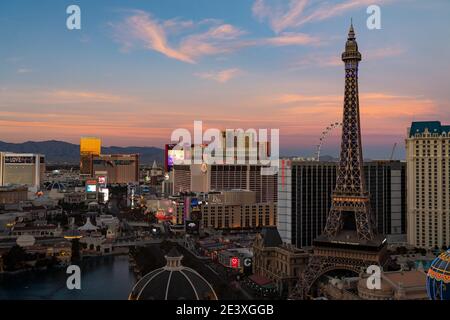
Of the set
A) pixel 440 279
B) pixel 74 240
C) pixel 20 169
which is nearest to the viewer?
pixel 440 279

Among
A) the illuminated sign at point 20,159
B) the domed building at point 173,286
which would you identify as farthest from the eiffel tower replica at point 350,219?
the illuminated sign at point 20,159

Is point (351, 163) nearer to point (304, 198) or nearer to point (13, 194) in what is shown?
point (304, 198)

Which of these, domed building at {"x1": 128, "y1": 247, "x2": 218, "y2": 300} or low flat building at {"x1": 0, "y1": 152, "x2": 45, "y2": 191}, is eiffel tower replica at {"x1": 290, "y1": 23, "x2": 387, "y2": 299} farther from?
low flat building at {"x1": 0, "y1": 152, "x2": 45, "y2": 191}

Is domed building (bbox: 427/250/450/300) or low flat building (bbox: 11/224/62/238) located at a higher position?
domed building (bbox: 427/250/450/300)

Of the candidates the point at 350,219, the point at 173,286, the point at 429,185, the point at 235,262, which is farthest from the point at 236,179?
the point at 173,286

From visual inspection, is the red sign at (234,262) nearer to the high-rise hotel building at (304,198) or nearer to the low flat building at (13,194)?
the high-rise hotel building at (304,198)

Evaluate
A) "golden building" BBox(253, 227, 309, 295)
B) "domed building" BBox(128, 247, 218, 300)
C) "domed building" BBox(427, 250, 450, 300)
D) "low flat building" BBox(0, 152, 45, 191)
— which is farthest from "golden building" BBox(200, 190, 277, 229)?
"low flat building" BBox(0, 152, 45, 191)
